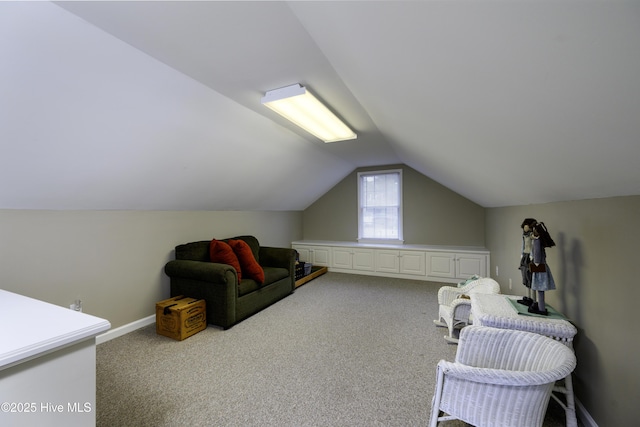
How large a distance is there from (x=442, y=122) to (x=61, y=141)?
108 inches

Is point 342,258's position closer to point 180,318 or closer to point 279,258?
point 279,258

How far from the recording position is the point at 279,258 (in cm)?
425

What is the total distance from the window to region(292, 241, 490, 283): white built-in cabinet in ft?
1.39

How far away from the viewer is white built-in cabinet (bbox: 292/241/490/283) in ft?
14.6

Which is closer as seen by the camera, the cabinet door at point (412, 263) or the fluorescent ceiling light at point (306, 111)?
the fluorescent ceiling light at point (306, 111)

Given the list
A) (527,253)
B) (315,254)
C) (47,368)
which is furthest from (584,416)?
(315,254)

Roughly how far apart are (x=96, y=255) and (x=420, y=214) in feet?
16.9

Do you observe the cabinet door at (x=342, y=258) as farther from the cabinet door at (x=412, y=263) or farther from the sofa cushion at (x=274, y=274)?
the sofa cushion at (x=274, y=274)

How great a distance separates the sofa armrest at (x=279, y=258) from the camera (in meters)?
4.18

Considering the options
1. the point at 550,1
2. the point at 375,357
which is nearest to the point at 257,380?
the point at 375,357

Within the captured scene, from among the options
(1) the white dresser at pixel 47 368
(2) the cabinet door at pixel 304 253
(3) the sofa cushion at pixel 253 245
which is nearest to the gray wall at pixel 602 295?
(1) the white dresser at pixel 47 368

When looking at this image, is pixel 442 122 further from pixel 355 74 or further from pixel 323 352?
pixel 323 352

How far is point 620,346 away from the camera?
4.24ft

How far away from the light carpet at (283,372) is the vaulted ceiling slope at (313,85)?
1644 millimetres
